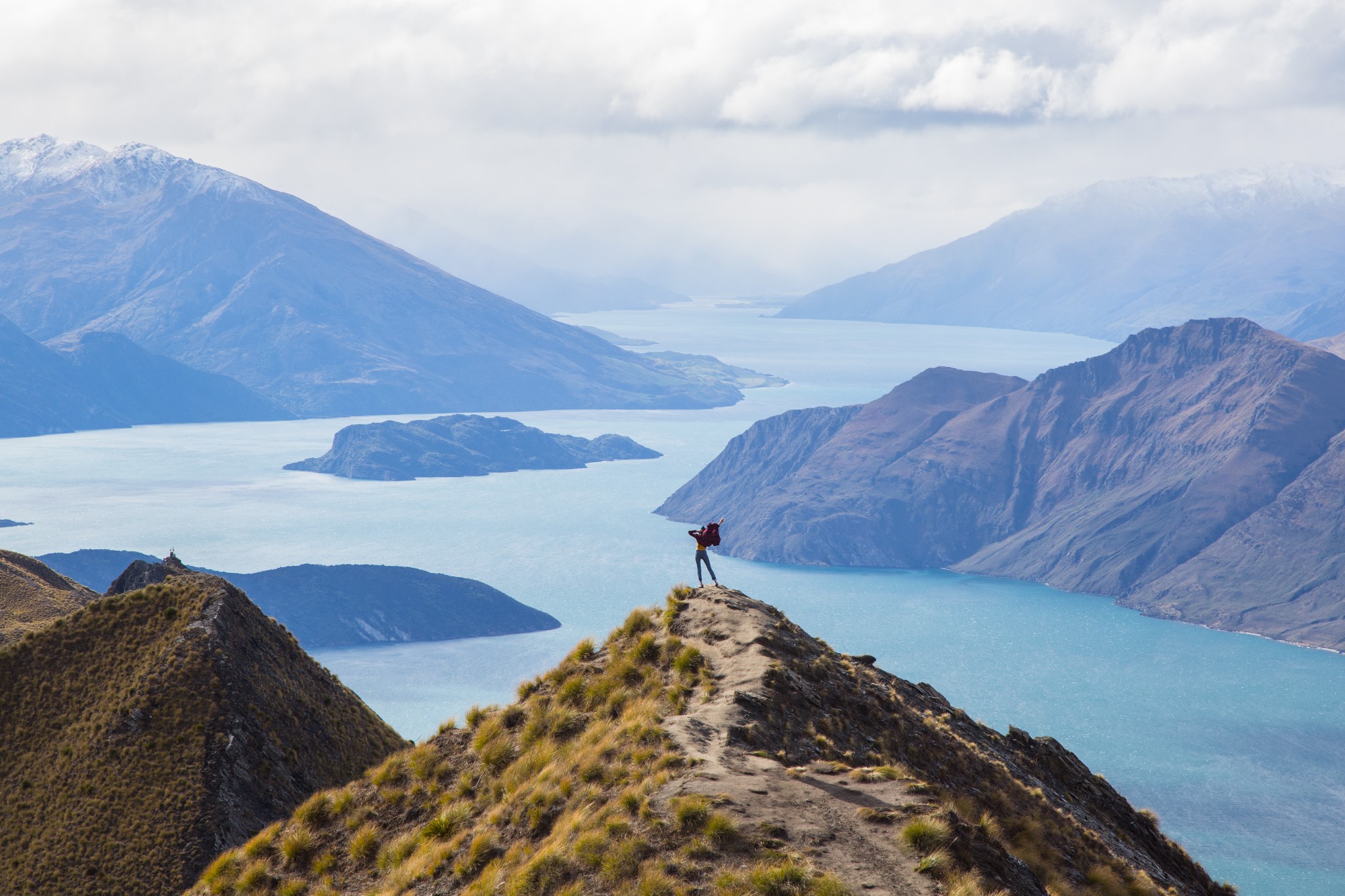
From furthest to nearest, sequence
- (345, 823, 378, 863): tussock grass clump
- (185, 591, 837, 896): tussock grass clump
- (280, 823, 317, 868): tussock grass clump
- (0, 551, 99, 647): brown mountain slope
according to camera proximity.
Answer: (0, 551, 99, 647): brown mountain slope → (280, 823, 317, 868): tussock grass clump → (345, 823, 378, 863): tussock grass clump → (185, 591, 837, 896): tussock grass clump

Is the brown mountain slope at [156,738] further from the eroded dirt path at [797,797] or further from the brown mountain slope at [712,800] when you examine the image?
the eroded dirt path at [797,797]

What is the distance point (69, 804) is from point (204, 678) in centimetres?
491

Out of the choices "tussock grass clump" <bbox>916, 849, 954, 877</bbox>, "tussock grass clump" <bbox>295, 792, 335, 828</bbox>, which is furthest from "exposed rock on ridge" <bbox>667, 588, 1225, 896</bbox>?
"tussock grass clump" <bbox>295, 792, 335, 828</bbox>

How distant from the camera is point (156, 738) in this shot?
34.7 metres

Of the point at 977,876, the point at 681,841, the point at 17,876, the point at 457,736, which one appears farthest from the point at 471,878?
the point at 17,876

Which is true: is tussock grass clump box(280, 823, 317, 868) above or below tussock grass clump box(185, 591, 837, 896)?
below

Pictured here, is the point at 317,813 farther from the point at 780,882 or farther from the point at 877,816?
the point at 877,816

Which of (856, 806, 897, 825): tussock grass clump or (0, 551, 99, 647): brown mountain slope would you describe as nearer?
(856, 806, 897, 825): tussock grass clump

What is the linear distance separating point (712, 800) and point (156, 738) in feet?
70.9

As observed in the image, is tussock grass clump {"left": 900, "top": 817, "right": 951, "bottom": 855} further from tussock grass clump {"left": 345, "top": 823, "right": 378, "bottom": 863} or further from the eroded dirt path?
tussock grass clump {"left": 345, "top": 823, "right": 378, "bottom": 863}

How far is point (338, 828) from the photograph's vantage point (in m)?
25.5

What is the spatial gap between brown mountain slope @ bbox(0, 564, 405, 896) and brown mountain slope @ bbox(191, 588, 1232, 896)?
702 centimetres

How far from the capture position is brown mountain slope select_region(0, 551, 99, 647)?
61.5m

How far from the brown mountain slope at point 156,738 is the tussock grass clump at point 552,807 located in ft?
23.2
